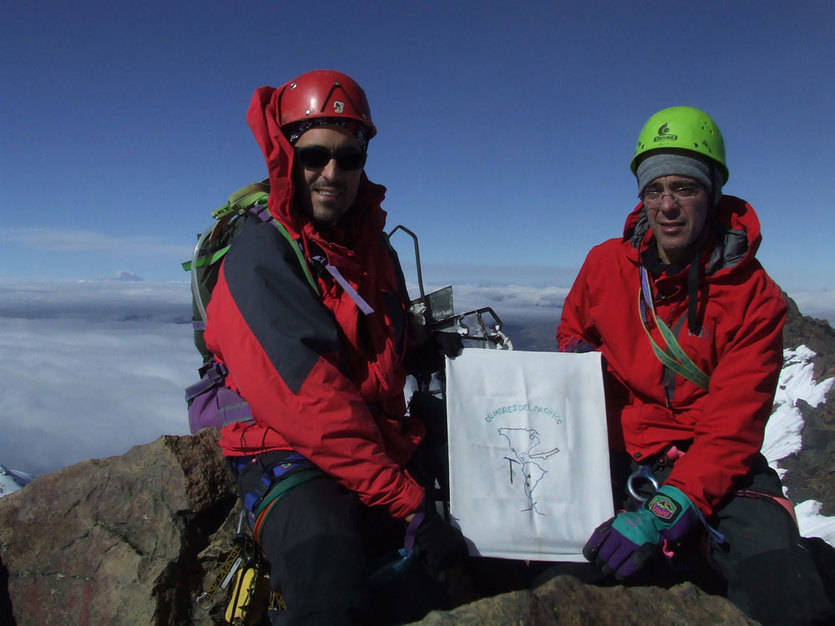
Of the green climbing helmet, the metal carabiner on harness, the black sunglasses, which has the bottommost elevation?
A: the metal carabiner on harness

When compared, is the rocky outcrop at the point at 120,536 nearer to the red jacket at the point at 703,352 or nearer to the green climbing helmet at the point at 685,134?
the red jacket at the point at 703,352

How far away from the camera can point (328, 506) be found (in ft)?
11.0

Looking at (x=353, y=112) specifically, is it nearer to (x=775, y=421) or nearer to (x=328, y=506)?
(x=328, y=506)

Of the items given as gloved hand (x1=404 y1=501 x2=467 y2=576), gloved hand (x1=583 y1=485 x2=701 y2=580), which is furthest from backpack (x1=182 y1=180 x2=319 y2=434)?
gloved hand (x1=583 y1=485 x2=701 y2=580)

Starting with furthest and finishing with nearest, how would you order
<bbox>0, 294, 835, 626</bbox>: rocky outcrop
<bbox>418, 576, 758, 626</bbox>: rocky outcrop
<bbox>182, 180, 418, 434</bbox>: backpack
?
<bbox>182, 180, 418, 434</bbox>: backpack, <bbox>0, 294, 835, 626</bbox>: rocky outcrop, <bbox>418, 576, 758, 626</bbox>: rocky outcrop

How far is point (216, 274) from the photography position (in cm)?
432

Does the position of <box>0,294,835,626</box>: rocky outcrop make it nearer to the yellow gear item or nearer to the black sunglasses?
the yellow gear item

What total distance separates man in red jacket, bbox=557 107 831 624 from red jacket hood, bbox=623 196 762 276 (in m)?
0.01

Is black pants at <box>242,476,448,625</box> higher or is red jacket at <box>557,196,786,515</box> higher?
red jacket at <box>557,196,786,515</box>

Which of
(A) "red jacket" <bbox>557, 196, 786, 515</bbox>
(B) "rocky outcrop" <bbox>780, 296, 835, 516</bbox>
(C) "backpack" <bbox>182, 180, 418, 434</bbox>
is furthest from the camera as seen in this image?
(B) "rocky outcrop" <bbox>780, 296, 835, 516</bbox>

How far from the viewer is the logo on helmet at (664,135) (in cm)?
444

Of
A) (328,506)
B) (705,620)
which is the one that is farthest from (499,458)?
(705,620)

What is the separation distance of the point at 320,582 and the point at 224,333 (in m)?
1.62

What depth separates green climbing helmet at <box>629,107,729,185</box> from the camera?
4.38 m
